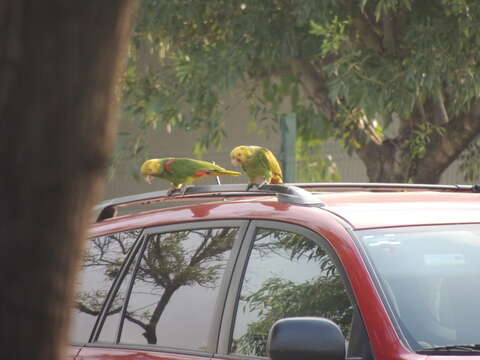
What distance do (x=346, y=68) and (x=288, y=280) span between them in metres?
6.37

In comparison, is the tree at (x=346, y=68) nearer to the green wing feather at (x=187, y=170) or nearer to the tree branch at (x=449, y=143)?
the tree branch at (x=449, y=143)

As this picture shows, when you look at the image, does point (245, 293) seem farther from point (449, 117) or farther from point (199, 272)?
point (449, 117)

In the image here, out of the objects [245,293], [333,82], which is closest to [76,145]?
[245,293]

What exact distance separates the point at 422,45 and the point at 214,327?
6.36 meters

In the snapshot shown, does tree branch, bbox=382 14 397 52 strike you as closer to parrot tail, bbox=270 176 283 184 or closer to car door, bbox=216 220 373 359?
parrot tail, bbox=270 176 283 184

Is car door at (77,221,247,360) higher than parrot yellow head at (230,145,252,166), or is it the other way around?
parrot yellow head at (230,145,252,166)

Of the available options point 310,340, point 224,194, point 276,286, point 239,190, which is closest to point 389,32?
point 224,194

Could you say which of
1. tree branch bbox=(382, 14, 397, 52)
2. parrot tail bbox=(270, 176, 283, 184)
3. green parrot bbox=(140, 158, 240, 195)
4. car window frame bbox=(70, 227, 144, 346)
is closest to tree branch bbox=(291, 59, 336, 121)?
tree branch bbox=(382, 14, 397, 52)

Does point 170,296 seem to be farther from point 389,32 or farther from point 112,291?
point 389,32

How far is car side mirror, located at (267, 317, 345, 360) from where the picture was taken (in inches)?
145

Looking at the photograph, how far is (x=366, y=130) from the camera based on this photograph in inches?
480

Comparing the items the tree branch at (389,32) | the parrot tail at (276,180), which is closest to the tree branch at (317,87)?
the tree branch at (389,32)

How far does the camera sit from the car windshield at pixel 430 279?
386 centimetres

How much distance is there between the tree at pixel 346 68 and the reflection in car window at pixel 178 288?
5196 mm
